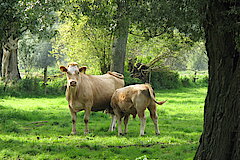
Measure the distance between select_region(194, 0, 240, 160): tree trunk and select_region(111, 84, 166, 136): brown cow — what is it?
15.2 feet

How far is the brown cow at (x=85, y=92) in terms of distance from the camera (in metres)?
12.1

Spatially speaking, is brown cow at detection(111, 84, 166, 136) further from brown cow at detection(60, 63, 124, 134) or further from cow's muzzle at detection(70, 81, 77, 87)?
cow's muzzle at detection(70, 81, 77, 87)

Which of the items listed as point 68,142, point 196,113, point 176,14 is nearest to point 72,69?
point 68,142

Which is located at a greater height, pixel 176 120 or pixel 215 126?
pixel 215 126

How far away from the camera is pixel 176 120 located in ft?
54.3

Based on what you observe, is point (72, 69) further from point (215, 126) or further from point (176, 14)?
point (215, 126)

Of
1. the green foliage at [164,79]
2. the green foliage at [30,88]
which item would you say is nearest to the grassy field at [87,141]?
the green foliage at [30,88]

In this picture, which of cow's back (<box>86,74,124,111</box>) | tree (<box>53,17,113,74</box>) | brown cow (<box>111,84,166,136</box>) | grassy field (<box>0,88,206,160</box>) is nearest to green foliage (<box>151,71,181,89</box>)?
tree (<box>53,17,113,74</box>)

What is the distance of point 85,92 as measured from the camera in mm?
12422

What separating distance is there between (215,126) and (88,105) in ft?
21.1

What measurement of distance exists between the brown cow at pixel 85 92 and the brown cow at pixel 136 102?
82 centimetres

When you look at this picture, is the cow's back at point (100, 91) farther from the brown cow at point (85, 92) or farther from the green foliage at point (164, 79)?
the green foliage at point (164, 79)

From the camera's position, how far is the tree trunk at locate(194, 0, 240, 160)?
651 centimetres

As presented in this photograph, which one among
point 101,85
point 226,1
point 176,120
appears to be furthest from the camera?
point 176,120
